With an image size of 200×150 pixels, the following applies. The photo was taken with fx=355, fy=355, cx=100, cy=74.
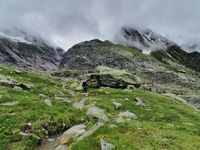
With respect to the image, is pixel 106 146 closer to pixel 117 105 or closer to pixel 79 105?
pixel 117 105

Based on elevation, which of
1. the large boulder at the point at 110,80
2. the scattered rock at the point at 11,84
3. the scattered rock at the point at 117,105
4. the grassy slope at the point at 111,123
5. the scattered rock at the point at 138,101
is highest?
the large boulder at the point at 110,80

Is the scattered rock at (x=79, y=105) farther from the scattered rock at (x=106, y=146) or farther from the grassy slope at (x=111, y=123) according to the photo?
the scattered rock at (x=106, y=146)

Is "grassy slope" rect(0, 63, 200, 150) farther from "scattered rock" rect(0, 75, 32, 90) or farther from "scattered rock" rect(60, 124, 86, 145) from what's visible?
"scattered rock" rect(0, 75, 32, 90)

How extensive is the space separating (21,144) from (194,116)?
24891 millimetres

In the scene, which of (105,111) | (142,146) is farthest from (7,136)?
(105,111)

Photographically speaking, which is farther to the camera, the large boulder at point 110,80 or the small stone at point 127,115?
the large boulder at point 110,80

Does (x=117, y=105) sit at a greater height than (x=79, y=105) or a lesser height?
greater

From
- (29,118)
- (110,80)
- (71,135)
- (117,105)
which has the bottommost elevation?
(71,135)

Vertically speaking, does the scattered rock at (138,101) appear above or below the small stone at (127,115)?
above

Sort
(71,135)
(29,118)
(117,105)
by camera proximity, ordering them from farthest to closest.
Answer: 1. (117,105)
2. (29,118)
3. (71,135)

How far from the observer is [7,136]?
92.3ft

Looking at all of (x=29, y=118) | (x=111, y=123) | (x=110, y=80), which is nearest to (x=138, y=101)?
(x=29, y=118)

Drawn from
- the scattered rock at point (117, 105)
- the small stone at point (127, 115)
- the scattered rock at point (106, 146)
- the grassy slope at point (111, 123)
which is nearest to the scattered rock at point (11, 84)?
the grassy slope at point (111, 123)

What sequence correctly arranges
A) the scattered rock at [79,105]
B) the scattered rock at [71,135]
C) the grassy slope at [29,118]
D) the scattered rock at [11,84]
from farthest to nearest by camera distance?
the scattered rock at [11,84] → the scattered rock at [79,105] → the scattered rock at [71,135] → the grassy slope at [29,118]
